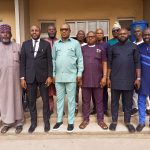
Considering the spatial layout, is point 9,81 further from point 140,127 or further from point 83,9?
point 83,9

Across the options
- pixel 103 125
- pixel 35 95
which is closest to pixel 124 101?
pixel 103 125

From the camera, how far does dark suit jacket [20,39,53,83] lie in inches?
201

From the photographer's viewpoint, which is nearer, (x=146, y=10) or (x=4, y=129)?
(x=4, y=129)

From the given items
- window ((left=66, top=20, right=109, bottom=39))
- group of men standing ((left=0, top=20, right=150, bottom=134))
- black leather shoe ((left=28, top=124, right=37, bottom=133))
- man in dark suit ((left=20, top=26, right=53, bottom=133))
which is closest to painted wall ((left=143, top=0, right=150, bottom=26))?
window ((left=66, top=20, right=109, bottom=39))

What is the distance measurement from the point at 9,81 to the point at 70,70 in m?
1.11

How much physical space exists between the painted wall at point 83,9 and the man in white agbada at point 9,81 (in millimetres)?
4380

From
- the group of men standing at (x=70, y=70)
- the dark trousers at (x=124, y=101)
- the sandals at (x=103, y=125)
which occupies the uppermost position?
the group of men standing at (x=70, y=70)

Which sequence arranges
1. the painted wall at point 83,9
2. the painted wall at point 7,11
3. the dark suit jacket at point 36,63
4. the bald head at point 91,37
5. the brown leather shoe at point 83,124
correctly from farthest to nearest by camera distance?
the painted wall at point 83,9 → the painted wall at point 7,11 → the brown leather shoe at point 83,124 → the bald head at point 91,37 → the dark suit jacket at point 36,63

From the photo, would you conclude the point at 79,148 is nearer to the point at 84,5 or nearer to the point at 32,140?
the point at 32,140

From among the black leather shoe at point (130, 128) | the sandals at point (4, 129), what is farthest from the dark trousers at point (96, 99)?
the sandals at point (4, 129)

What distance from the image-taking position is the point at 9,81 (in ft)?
17.2

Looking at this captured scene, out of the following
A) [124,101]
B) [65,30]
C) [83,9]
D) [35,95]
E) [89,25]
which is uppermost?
[83,9]

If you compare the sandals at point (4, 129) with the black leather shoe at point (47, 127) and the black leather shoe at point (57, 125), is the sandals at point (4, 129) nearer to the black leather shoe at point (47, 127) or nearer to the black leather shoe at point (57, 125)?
the black leather shoe at point (47, 127)

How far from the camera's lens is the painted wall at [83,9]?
937 cm
